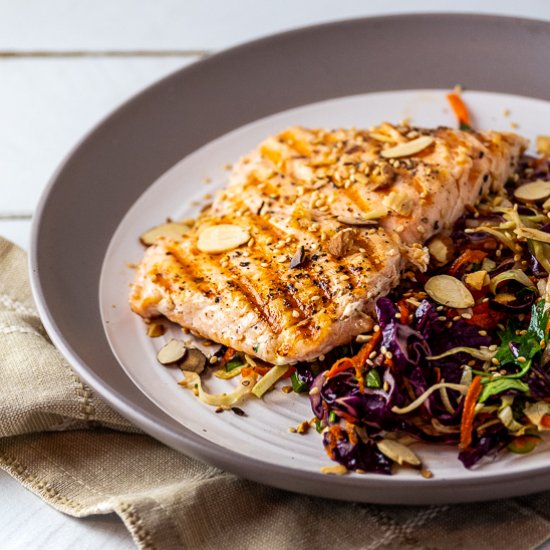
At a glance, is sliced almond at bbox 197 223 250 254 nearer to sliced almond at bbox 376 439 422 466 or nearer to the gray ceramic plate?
the gray ceramic plate

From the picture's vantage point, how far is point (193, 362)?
5012 millimetres

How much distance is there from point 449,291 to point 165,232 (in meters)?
2.00

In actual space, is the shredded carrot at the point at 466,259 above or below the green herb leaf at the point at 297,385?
above

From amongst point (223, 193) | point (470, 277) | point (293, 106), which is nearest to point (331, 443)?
point (470, 277)

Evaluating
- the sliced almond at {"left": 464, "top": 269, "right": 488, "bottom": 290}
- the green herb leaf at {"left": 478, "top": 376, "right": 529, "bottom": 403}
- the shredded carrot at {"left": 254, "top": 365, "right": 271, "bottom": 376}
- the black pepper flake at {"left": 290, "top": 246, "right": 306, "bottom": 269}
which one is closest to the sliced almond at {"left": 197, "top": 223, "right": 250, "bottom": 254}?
the black pepper flake at {"left": 290, "top": 246, "right": 306, "bottom": 269}

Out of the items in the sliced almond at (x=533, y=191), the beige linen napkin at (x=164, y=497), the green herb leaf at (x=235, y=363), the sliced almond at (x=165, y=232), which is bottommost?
the beige linen napkin at (x=164, y=497)

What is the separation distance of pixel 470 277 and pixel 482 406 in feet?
2.76

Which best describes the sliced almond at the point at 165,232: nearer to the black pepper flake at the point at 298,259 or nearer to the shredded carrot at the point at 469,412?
the black pepper flake at the point at 298,259

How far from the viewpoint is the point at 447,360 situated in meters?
4.52

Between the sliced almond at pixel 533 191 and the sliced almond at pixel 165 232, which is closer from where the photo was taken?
the sliced almond at pixel 533 191

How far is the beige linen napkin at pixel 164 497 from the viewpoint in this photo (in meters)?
4.25

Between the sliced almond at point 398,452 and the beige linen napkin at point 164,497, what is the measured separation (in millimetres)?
327

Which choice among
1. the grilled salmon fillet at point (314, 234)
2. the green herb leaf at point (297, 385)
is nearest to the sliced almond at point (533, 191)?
the grilled salmon fillet at point (314, 234)

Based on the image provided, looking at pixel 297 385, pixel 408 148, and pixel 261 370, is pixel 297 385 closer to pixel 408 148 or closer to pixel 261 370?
pixel 261 370
